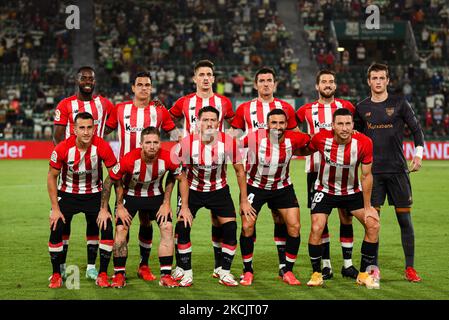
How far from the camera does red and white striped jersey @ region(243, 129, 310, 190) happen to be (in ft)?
26.6

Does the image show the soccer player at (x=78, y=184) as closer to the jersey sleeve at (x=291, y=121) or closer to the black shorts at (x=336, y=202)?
the jersey sleeve at (x=291, y=121)

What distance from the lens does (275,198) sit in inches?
320

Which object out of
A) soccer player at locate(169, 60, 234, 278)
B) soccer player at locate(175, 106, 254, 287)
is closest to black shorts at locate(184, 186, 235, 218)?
soccer player at locate(175, 106, 254, 287)

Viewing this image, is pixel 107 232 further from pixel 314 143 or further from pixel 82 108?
pixel 314 143

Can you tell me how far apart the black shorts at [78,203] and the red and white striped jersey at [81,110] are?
0.97 metres

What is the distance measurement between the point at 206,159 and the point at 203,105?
42.1 inches

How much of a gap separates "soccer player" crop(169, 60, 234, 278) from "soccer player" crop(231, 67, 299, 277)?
0.81 feet


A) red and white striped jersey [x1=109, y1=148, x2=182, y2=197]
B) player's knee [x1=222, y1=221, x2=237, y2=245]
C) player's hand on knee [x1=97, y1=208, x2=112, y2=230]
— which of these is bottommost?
player's knee [x1=222, y1=221, x2=237, y2=245]

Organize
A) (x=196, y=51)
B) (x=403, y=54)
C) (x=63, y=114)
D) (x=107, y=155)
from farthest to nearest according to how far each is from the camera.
Result: (x=403, y=54) → (x=196, y=51) → (x=63, y=114) → (x=107, y=155)

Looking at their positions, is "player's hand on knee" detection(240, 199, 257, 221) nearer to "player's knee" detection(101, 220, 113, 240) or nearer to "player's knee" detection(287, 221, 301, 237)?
"player's knee" detection(287, 221, 301, 237)

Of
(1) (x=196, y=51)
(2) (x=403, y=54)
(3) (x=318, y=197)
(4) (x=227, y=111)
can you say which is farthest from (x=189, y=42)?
(3) (x=318, y=197)

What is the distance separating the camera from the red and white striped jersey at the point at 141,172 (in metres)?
7.84

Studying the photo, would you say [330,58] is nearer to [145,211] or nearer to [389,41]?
[389,41]
